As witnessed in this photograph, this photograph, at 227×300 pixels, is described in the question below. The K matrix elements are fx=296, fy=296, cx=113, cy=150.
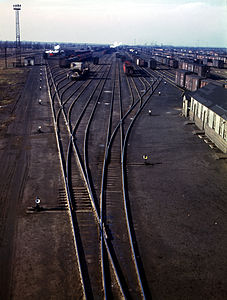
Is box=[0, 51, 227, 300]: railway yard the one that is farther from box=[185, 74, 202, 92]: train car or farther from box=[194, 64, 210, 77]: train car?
box=[194, 64, 210, 77]: train car

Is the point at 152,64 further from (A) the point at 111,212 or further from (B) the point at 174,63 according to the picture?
(A) the point at 111,212

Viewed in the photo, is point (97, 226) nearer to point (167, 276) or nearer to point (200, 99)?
point (167, 276)

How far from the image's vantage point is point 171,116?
37281 millimetres

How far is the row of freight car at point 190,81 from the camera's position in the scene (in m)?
46.6

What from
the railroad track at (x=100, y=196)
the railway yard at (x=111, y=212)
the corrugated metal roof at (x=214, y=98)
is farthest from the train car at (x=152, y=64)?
the railway yard at (x=111, y=212)

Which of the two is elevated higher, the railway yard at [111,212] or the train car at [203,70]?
the train car at [203,70]

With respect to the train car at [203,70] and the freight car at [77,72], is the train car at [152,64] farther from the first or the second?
the train car at [203,70]

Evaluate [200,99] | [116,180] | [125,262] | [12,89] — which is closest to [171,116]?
[200,99]

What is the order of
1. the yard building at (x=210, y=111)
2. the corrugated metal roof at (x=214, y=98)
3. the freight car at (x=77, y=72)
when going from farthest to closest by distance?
the freight car at (x=77, y=72)
the corrugated metal roof at (x=214, y=98)
the yard building at (x=210, y=111)

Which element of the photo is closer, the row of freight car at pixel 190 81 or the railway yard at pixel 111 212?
the railway yard at pixel 111 212

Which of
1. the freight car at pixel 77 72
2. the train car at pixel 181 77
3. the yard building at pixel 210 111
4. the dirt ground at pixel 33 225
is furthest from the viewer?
the freight car at pixel 77 72

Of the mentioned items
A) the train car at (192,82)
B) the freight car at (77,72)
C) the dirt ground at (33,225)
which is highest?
the freight car at (77,72)

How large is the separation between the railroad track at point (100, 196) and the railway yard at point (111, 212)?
0.18 feet

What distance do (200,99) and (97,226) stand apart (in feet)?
70.5
